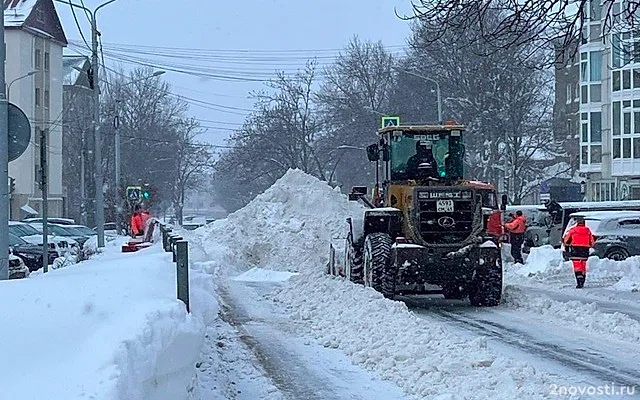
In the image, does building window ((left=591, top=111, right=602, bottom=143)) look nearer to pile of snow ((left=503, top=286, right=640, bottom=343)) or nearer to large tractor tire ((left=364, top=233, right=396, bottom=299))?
pile of snow ((left=503, top=286, right=640, bottom=343))

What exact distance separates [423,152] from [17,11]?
57141mm

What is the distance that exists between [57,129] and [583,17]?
2404 inches

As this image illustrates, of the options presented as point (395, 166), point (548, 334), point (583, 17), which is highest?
point (583, 17)

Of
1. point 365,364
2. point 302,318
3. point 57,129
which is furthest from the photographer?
point 57,129

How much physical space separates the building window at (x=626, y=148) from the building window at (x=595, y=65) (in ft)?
22.4

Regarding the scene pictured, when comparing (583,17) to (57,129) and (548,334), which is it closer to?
(548,334)

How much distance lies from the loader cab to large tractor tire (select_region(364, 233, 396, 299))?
1.72 meters

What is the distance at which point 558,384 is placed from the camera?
30.1 ft

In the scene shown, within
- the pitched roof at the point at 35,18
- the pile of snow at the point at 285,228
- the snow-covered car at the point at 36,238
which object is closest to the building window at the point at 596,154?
the pile of snow at the point at 285,228

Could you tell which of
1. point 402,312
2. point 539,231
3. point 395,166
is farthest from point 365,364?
point 539,231

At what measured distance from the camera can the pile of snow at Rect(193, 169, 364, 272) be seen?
1148 inches

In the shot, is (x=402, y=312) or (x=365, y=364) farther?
(x=402, y=312)

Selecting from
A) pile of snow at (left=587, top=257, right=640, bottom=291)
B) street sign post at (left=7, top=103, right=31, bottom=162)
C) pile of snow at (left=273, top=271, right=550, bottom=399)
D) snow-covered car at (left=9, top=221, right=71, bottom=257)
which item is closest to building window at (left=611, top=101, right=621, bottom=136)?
pile of snow at (left=587, top=257, right=640, bottom=291)

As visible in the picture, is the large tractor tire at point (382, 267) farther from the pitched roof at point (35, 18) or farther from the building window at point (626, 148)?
the pitched roof at point (35, 18)
